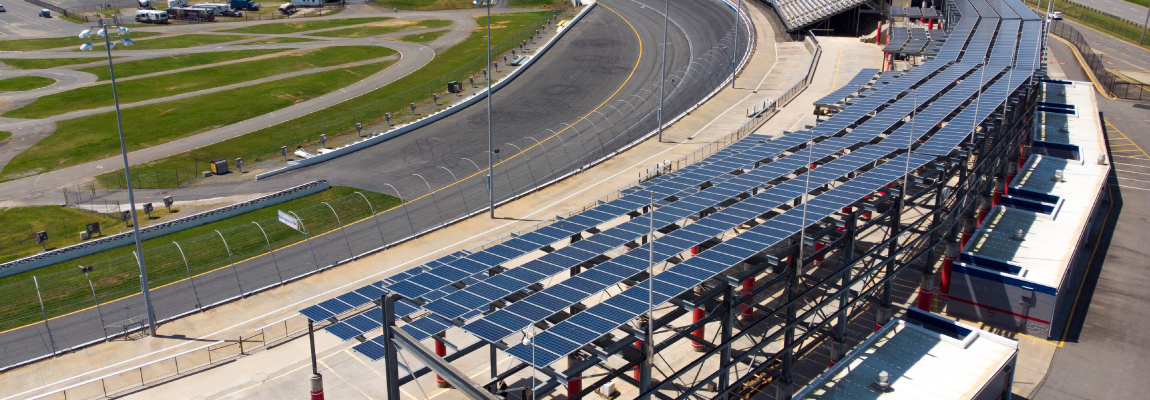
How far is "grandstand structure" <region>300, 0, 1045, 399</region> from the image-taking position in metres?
22.8

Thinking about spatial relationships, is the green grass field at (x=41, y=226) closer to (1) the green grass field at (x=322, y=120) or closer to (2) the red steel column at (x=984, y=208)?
(1) the green grass field at (x=322, y=120)

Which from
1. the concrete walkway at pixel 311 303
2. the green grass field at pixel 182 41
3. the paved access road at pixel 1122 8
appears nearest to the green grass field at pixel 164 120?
A: the green grass field at pixel 182 41

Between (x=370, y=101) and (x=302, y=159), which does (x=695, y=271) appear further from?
(x=370, y=101)

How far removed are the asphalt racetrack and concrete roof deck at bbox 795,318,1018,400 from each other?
24.6m

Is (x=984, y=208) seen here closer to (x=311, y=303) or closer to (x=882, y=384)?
(x=882, y=384)

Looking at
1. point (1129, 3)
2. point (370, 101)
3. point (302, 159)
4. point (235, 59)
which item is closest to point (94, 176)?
point (302, 159)

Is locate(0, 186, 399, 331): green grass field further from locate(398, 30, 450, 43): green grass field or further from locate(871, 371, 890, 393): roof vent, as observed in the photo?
locate(398, 30, 450, 43): green grass field

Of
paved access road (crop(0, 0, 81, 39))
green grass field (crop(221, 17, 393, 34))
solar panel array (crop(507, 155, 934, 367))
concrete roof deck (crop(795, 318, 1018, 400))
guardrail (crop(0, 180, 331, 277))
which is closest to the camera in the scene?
solar panel array (crop(507, 155, 934, 367))

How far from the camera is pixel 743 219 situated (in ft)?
97.2

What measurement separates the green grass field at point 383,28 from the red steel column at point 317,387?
85.9m

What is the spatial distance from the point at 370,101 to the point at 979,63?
2009 inches

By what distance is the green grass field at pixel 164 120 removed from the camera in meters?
63.0

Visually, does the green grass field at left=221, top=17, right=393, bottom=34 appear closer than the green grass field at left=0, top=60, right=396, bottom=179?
No

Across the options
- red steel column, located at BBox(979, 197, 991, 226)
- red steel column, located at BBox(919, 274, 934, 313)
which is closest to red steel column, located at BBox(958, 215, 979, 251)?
red steel column, located at BBox(979, 197, 991, 226)
